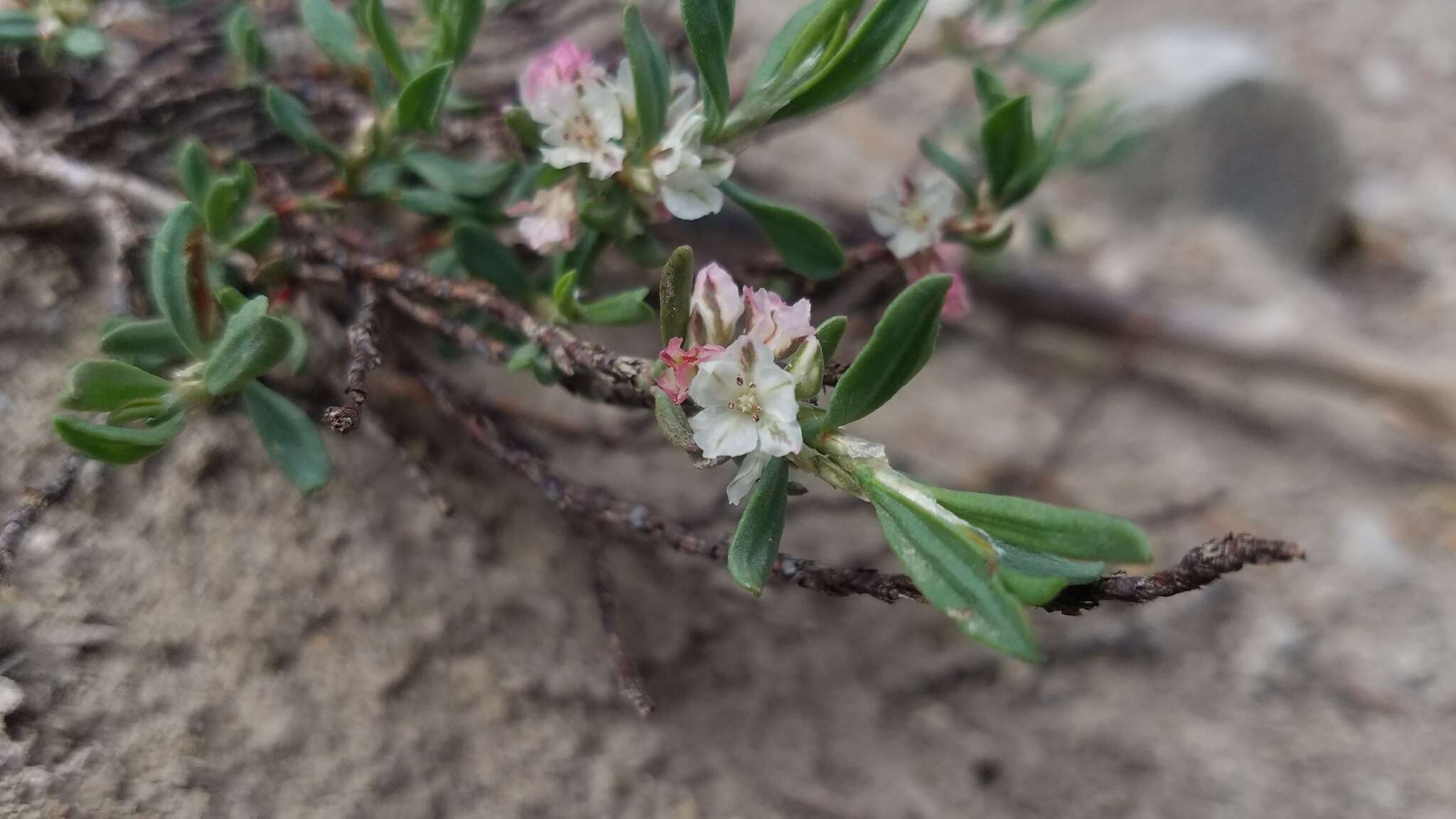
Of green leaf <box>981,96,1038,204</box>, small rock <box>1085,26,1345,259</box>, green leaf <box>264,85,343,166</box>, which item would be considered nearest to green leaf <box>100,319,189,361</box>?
green leaf <box>264,85,343,166</box>

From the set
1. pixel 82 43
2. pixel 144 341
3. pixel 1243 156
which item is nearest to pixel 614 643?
pixel 144 341

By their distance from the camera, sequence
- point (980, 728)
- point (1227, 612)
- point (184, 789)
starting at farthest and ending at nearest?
point (1227, 612)
point (980, 728)
point (184, 789)

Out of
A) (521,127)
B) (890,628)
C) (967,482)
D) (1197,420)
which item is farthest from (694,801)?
(1197,420)

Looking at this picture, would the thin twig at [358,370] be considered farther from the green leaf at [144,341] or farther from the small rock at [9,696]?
the small rock at [9,696]

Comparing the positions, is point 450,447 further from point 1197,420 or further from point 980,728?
point 1197,420

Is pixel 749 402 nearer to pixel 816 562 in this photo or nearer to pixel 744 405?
pixel 744 405
